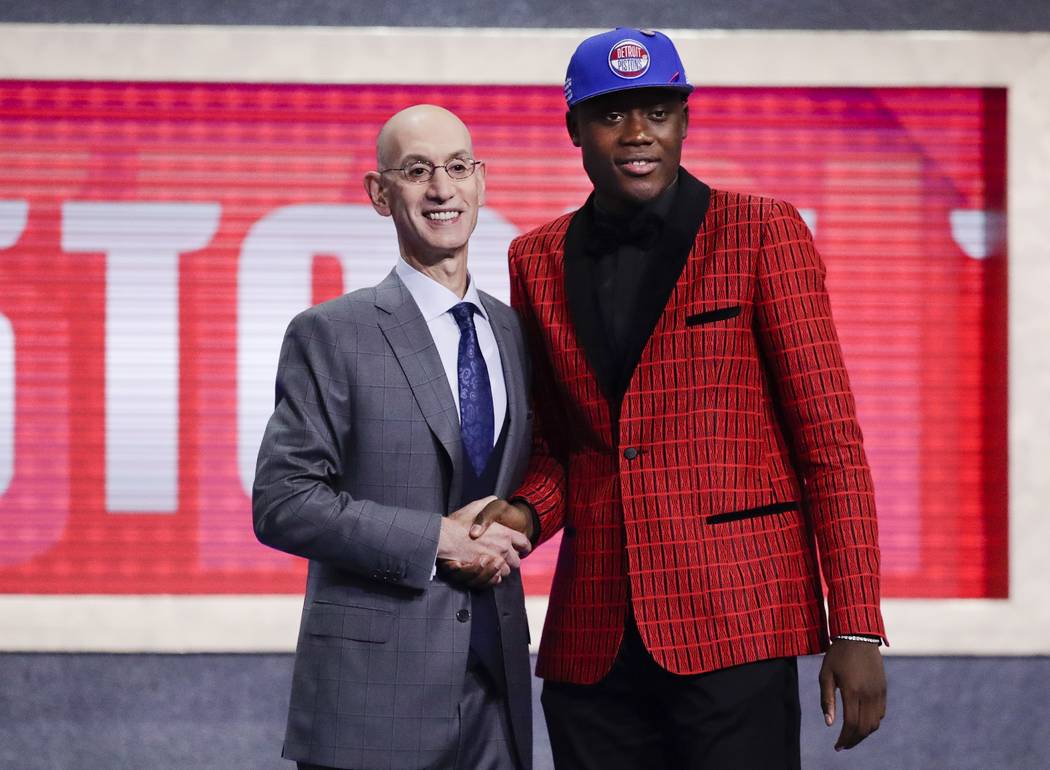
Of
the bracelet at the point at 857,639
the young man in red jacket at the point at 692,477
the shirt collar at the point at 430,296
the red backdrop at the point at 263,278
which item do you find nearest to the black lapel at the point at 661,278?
the young man in red jacket at the point at 692,477

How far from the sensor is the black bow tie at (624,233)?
2.09 metres

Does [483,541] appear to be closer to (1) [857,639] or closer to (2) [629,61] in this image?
(1) [857,639]

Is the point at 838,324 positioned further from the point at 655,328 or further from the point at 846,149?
the point at 655,328

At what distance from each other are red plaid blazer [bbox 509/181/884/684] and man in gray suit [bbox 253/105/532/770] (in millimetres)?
190

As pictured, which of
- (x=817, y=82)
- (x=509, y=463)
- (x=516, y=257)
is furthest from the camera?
(x=817, y=82)

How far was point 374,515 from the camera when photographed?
205cm

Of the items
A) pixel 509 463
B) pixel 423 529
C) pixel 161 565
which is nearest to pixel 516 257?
pixel 509 463

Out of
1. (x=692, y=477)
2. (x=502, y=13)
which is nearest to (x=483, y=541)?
(x=692, y=477)

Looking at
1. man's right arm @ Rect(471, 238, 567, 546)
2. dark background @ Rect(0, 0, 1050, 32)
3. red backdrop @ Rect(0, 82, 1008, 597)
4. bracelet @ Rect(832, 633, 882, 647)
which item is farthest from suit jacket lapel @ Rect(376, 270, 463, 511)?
dark background @ Rect(0, 0, 1050, 32)

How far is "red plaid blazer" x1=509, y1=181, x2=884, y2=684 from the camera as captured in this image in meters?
1.94

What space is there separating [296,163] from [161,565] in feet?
4.87

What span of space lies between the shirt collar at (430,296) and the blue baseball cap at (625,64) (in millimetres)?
425

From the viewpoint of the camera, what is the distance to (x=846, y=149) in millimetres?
4324

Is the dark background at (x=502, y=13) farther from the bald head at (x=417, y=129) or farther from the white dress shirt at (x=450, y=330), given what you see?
the white dress shirt at (x=450, y=330)
